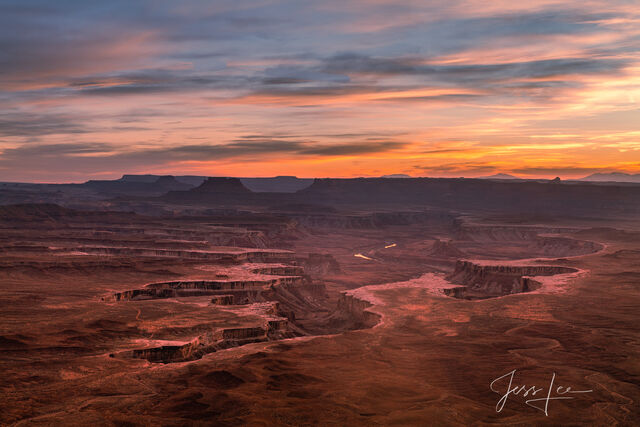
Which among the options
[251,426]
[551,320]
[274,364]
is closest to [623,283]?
[551,320]

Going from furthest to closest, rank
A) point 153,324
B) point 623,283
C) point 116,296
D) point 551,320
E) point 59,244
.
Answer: point 59,244
point 623,283
point 116,296
point 551,320
point 153,324

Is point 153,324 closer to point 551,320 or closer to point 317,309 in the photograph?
point 317,309

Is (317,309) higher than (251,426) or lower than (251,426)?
lower

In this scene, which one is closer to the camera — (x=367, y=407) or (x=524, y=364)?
(x=367, y=407)

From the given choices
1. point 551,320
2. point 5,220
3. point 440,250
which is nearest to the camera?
point 551,320

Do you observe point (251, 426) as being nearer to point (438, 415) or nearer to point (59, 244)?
point (438, 415)

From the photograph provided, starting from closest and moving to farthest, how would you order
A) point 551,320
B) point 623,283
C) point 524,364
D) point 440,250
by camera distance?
point 524,364, point 551,320, point 623,283, point 440,250

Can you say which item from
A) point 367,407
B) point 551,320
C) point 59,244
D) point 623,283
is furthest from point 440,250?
point 367,407

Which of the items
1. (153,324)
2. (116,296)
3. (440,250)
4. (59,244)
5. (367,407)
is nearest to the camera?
(367,407)

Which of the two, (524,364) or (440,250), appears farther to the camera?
(440,250)
